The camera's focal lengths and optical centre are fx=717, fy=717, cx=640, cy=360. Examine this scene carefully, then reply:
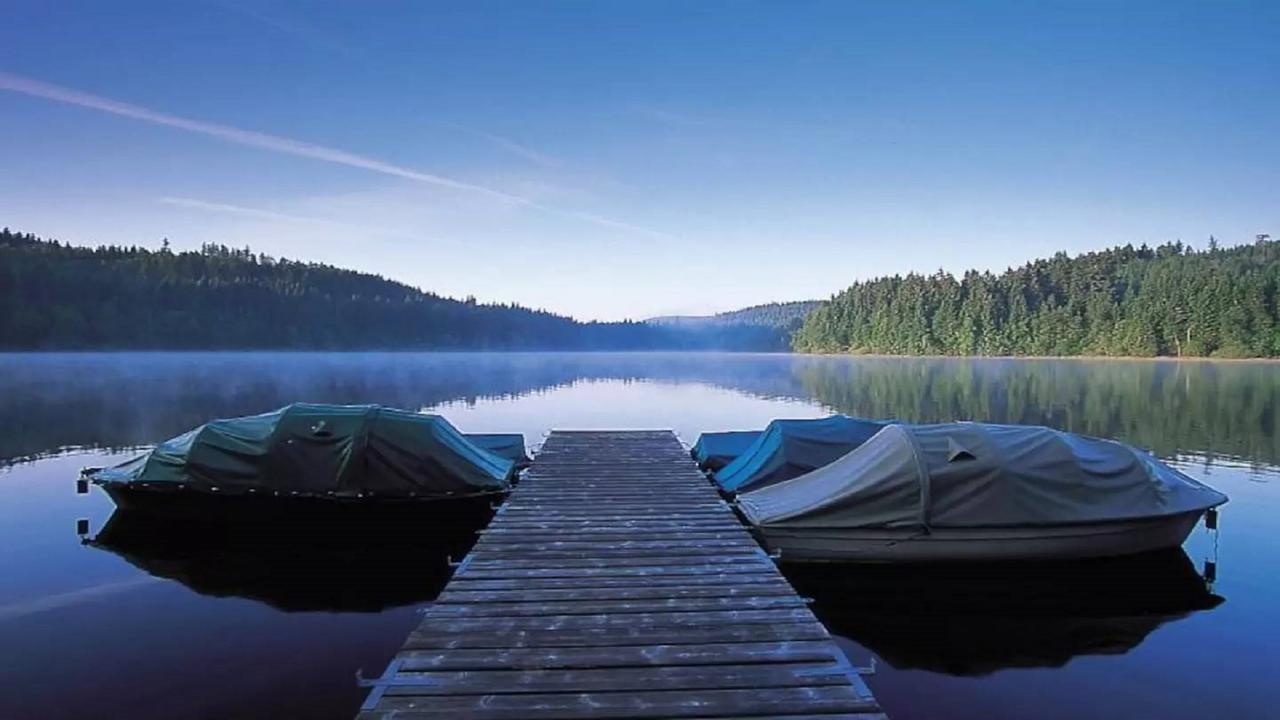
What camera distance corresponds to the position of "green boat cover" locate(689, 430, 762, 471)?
59.9 feet

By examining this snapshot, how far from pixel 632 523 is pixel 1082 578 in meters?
7.13

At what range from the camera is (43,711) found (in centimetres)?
725

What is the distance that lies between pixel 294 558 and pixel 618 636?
8484mm

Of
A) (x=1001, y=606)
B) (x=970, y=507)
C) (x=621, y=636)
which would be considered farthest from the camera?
(x=970, y=507)

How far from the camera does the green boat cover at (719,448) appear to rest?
59.9ft

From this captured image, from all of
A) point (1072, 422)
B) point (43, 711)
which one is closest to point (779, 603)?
point (43, 711)

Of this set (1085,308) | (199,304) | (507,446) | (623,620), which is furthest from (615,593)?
(199,304)

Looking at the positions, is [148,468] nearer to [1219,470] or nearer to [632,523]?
[632,523]

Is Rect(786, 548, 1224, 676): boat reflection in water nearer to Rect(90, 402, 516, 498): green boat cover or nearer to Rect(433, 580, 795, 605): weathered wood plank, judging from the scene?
Rect(433, 580, 795, 605): weathered wood plank

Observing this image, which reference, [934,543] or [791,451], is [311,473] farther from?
[934,543]

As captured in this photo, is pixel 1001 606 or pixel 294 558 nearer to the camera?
A: pixel 1001 606

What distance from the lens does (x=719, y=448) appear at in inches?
762

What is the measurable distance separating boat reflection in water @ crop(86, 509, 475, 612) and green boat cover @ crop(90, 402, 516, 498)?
914mm

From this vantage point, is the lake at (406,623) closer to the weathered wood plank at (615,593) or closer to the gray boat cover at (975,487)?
the gray boat cover at (975,487)
